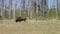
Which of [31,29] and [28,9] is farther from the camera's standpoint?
[28,9]

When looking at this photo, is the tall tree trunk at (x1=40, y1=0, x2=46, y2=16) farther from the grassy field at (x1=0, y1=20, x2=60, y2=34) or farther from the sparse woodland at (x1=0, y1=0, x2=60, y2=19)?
the grassy field at (x1=0, y1=20, x2=60, y2=34)

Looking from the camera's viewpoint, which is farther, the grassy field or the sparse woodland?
the sparse woodland

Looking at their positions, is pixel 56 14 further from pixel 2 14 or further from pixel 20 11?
pixel 2 14

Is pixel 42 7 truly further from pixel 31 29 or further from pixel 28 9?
pixel 31 29

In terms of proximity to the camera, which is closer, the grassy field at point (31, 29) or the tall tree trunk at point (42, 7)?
the grassy field at point (31, 29)

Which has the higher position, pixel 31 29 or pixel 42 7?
pixel 42 7

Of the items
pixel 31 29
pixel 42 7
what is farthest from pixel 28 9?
pixel 31 29

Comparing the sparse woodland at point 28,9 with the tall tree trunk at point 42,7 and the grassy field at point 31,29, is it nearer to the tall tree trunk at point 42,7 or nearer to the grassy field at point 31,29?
the tall tree trunk at point 42,7

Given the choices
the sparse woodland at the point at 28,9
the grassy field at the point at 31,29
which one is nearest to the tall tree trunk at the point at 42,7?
the sparse woodland at the point at 28,9

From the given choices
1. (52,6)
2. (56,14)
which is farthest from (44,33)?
(52,6)

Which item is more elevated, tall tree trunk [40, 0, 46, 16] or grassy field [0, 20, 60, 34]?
tall tree trunk [40, 0, 46, 16]

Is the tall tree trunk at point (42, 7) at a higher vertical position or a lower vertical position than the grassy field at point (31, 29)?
higher

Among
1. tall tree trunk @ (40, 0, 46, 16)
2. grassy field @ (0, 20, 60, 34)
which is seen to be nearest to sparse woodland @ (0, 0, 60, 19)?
tall tree trunk @ (40, 0, 46, 16)

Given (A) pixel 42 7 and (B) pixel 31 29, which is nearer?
(B) pixel 31 29
